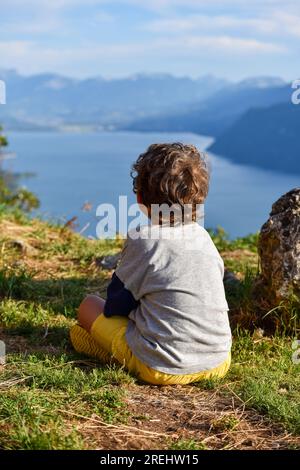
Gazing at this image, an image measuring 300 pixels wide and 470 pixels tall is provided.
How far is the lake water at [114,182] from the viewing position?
77244mm

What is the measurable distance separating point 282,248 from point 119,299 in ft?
4.92

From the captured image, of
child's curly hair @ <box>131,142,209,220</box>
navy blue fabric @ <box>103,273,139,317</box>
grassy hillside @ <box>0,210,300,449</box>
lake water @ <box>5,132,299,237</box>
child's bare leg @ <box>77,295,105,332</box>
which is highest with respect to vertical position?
lake water @ <box>5,132,299,237</box>

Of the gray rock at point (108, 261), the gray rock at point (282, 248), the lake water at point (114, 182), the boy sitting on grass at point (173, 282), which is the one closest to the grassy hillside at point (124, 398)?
the boy sitting on grass at point (173, 282)

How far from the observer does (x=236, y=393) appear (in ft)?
10.8

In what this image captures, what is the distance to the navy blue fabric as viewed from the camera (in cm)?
343

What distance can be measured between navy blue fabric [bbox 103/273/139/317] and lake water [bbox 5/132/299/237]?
131 ft

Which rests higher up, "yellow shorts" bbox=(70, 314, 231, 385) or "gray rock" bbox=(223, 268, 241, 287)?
"gray rock" bbox=(223, 268, 241, 287)

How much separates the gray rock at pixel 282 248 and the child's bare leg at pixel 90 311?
1.34 m

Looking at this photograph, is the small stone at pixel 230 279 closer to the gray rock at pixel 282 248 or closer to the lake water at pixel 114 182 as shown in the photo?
the gray rock at pixel 282 248

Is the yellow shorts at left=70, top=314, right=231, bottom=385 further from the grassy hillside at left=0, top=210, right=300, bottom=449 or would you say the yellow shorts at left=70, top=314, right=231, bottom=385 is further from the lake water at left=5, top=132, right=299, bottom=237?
the lake water at left=5, top=132, right=299, bottom=237

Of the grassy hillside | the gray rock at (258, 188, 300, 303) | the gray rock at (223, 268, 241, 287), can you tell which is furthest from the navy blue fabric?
the gray rock at (223, 268, 241, 287)

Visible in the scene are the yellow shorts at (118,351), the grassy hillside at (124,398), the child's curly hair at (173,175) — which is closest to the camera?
the grassy hillside at (124,398)
